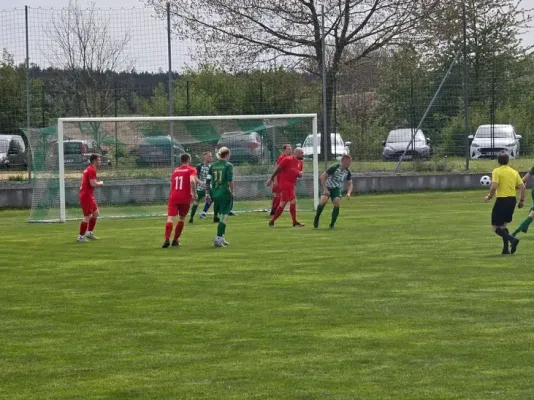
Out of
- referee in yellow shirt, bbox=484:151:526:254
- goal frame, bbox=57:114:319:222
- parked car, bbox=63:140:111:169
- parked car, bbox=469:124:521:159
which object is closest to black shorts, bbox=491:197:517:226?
referee in yellow shirt, bbox=484:151:526:254

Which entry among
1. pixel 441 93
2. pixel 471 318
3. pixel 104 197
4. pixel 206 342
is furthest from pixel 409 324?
pixel 441 93

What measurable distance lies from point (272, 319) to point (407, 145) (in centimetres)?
2505

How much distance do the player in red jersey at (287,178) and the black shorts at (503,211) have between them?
25.4 feet

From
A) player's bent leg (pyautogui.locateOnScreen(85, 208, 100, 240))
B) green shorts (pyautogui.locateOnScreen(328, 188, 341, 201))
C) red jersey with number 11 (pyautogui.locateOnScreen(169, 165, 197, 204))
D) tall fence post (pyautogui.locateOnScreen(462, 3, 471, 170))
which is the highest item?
tall fence post (pyautogui.locateOnScreen(462, 3, 471, 170))

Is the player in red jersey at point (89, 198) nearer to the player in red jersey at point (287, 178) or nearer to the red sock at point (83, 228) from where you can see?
the red sock at point (83, 228)

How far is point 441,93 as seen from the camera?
37500 mm

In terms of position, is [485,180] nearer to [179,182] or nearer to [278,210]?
[278,210]

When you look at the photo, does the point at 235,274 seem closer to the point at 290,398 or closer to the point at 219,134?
the point at 290,398

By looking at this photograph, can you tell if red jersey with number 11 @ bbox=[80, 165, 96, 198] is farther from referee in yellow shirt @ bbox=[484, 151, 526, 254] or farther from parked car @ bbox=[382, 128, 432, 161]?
parked car @ bbox=[382, 128, 432, 161]

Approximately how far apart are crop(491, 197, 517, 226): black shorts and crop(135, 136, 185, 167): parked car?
14.3 metres

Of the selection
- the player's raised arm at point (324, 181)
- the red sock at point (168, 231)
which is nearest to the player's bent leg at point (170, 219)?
the red sock at point (168, 231)

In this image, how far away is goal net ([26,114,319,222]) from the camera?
30.3 metres

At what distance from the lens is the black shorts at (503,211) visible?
1877cm

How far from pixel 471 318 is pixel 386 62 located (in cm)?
2890
